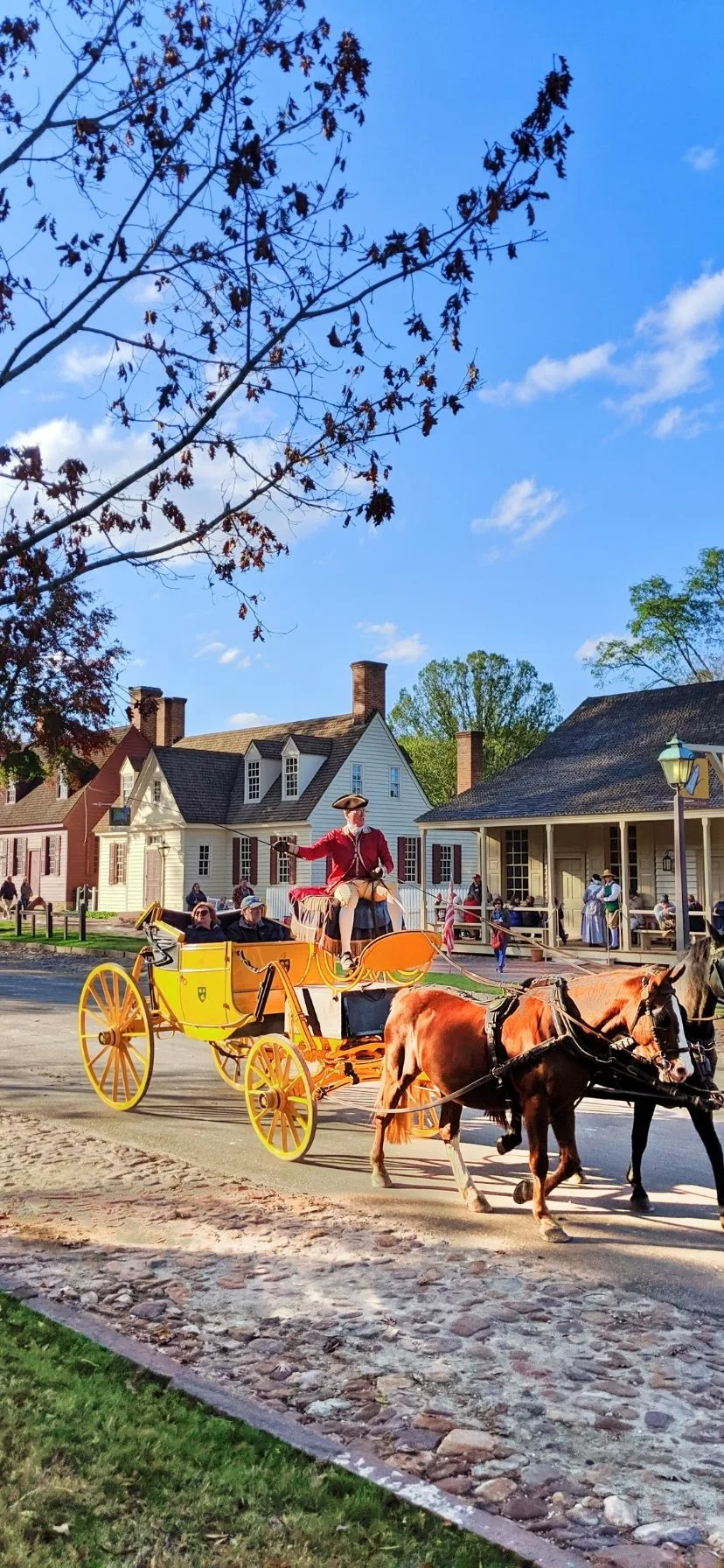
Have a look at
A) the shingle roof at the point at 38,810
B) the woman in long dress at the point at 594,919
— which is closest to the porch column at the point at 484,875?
the woman in long dress at the point at 594,919

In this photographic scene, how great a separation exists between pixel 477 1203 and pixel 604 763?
77.5 ft

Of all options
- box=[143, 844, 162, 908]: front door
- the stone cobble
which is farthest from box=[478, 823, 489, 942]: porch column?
the stone cobble

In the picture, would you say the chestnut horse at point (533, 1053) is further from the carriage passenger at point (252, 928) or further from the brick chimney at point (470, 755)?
the brick chimney at point (470, 755)

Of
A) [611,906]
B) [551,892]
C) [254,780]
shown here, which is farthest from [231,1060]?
[254,780]

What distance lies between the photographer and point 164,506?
267 inches

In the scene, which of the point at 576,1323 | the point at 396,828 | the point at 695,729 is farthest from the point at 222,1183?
the point at 396,828

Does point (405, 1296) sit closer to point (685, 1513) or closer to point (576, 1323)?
point (576, 1323)

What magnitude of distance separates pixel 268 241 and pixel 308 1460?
19.7 ft

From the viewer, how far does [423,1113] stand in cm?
909

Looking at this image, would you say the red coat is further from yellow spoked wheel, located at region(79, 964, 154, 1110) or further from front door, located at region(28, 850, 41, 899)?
front door, located at region(28, 850, 41, 899)

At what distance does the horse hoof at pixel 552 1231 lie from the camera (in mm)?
6496

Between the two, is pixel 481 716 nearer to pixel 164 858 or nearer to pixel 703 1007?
pixel 164 858

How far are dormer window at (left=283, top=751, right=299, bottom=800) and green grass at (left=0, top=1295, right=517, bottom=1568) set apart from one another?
1507 inches

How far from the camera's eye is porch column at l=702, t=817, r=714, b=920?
24.7 metres
